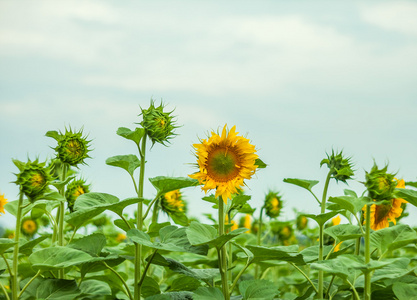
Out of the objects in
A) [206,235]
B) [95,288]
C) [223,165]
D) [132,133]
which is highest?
[132,133]

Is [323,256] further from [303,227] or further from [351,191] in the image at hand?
[303,227]

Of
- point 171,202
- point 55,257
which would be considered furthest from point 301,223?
point 55,257

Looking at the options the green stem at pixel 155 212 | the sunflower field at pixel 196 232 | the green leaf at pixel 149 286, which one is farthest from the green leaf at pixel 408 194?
the green stem at pixel 155 212

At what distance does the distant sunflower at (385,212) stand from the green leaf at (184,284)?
696mm

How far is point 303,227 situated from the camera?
3.61 meters

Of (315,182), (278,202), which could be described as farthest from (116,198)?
(278,202)

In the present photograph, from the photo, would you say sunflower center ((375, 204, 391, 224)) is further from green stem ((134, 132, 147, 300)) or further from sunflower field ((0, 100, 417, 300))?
green stem ((134, 132, 147, 300))

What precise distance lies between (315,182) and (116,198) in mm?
728

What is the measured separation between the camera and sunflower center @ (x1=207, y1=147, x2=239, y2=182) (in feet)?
5.27

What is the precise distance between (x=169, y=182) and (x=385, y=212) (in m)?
0.82

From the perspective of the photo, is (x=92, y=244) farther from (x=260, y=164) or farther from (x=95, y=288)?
(x=260, y=164)

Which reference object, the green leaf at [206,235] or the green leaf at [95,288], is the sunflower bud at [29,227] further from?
the green leaf at [206,235]

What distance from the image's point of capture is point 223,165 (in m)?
1.61

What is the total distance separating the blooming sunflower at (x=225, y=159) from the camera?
62.7 inches
